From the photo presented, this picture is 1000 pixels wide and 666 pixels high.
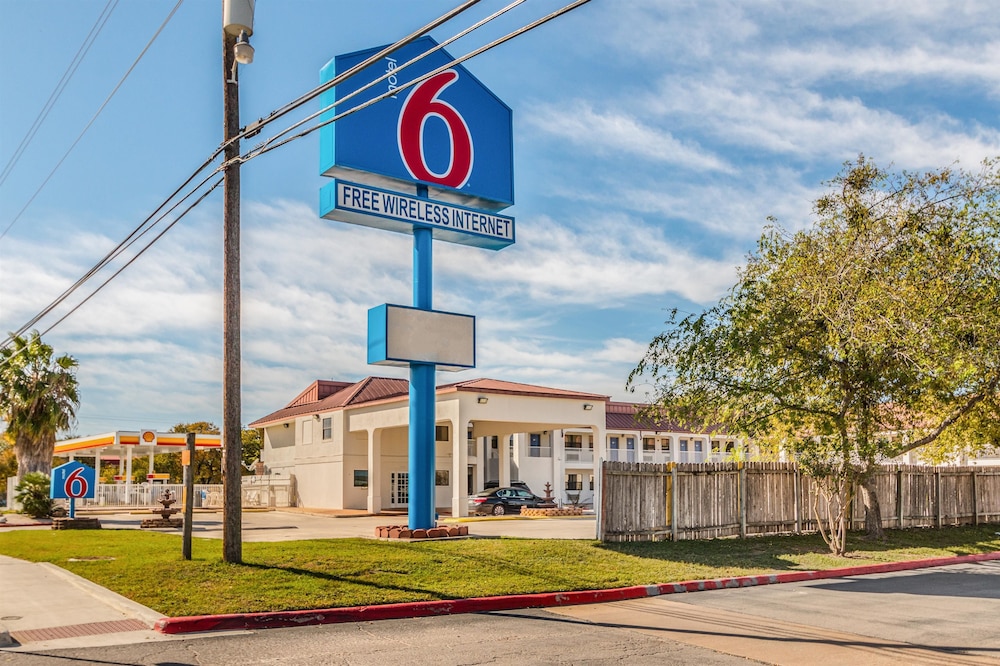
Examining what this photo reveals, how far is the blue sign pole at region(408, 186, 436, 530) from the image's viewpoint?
64.9ft

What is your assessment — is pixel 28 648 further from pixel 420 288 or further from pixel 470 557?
pixel 420 288

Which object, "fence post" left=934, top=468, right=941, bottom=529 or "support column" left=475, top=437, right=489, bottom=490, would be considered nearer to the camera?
"fence post" left=934, top=468, right=941, bottom=529

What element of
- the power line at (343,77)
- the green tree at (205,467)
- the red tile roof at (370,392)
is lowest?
the green tree at (205,467)

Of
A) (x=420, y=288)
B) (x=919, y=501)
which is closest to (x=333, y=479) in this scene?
(x=420, y=288)

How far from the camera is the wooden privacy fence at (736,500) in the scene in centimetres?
1955

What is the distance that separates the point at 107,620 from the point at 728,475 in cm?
1467

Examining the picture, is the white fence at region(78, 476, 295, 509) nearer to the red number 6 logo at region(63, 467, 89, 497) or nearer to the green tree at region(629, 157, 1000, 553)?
the red number 6 logo at region(63, 467, 89, 497)

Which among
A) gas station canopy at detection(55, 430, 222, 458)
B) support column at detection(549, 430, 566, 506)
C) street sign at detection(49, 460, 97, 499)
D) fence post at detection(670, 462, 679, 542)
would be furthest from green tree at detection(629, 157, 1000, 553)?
support column at detection(549, 430, 566, 506)

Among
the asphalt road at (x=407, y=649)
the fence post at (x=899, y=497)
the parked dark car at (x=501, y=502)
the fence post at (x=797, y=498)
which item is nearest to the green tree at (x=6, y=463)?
the parked dark car at (x=501, y=502)

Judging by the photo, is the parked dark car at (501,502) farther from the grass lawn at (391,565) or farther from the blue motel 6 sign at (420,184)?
the blue motel 6 sign at (420,184)

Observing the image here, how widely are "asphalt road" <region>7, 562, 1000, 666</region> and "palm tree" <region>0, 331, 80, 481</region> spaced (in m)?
30.7

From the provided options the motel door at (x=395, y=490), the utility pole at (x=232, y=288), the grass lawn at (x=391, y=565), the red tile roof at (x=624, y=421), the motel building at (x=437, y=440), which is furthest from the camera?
the red tile roof at (x=624, y=421)

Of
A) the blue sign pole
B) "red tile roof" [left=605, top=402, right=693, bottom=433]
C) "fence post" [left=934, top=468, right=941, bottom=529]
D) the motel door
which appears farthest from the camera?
"red tile roof" [left=605, top=402, right=693, bottom=433]

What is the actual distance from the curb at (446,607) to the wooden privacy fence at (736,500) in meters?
3.76
